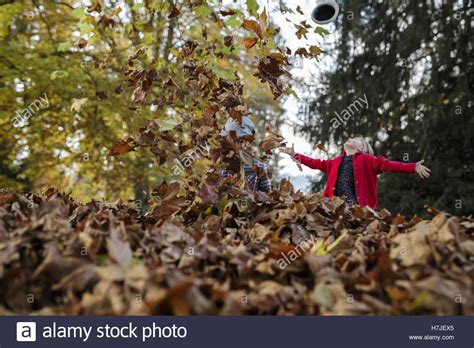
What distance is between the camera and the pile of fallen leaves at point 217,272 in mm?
1236

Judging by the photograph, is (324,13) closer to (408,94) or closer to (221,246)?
(221,246)

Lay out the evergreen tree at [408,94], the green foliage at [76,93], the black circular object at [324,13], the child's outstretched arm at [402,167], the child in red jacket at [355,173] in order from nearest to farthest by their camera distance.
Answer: the black circular object at [324,13] → the child's outstretched arm at [402,167] → the child in red jacket at [355,173] → the green foliage at [76,93] → the evergreen tree at [408,94]

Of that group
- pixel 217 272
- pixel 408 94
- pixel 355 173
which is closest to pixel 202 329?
pixel 217 272

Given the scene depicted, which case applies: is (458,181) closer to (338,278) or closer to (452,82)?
(452,82)

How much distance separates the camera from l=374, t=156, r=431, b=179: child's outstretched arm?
13.7 ft

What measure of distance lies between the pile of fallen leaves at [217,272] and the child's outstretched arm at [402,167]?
2308mm

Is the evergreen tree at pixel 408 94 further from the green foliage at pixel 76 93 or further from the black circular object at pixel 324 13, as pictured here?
the black circular object at pixel 324 13

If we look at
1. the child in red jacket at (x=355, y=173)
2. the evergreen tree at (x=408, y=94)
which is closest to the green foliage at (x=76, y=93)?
the child in red jacket at (x=355, y=173)

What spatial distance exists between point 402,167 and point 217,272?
11.9ft

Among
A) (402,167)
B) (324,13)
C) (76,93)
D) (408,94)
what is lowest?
(402,167)

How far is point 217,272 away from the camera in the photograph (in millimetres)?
1482

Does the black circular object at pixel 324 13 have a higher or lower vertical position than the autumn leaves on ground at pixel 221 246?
higher

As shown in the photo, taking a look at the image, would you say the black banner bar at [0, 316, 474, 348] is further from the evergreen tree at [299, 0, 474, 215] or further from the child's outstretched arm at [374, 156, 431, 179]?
the evergreen tree at [299, 0, 474, 215]

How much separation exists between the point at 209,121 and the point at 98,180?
26.1ft
